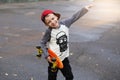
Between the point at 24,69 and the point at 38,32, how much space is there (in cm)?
472

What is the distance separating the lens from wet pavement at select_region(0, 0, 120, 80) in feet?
22.2

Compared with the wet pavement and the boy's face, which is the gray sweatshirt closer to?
the boy's face

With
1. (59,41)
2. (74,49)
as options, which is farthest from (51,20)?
(74,49)

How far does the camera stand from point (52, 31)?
4.74 m

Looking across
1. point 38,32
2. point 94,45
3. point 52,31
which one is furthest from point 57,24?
point 38,32

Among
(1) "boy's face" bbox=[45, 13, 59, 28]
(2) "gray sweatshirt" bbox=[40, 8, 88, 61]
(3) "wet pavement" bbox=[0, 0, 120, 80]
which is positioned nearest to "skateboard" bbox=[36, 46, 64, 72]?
(2) "gray sweatshirt" bbox=[40, 8, 88, 61]

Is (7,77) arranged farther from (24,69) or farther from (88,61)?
(88,61)

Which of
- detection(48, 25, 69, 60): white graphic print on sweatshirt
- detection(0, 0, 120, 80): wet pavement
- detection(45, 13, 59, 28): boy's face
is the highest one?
detection(45, 13, 59, 28): boy's face

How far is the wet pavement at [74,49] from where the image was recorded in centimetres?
677

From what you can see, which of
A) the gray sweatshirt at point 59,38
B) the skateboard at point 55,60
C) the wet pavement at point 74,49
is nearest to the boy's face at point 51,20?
the gray sweatshirt at point 59,38

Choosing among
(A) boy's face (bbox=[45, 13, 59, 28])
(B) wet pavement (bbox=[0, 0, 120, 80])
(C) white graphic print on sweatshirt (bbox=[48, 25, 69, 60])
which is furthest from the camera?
(B) wet pavement (bbox=[0, 0, 120, 80])

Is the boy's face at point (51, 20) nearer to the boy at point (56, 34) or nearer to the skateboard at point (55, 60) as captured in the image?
the boy at point (56, 34)

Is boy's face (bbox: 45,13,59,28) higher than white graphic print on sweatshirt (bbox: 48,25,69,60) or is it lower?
higher

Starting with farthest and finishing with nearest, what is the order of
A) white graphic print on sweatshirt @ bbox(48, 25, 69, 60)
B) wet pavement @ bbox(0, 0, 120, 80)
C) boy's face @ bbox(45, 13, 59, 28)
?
1. wet pavement @ bbox(0, 0, 120, 80)
2. white graphic print on sweatshirt @ bbox(48, 25, 69, 60)
3. boy's face @ bbox(45, 13, 59, 28)
